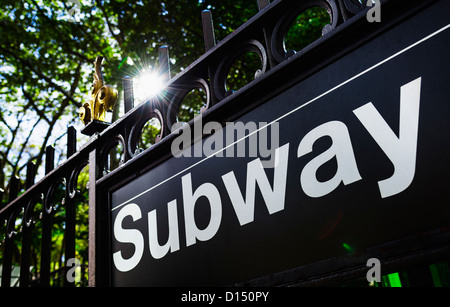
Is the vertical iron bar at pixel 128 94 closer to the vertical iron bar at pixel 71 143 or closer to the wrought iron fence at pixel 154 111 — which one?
the wrought iron fence at pixel 154 111

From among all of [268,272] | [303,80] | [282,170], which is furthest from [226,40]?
[268,272]

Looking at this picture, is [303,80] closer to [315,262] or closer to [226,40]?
[226,40]

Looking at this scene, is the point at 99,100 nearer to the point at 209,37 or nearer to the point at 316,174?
the point at 209,37

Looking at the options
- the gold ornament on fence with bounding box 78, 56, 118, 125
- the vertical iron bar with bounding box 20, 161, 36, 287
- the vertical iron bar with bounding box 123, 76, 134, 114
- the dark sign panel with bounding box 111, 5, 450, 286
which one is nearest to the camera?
the dark sign panel with bounding box 111, 5, 450, 286

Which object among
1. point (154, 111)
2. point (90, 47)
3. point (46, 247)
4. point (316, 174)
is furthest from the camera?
point (90, 47)

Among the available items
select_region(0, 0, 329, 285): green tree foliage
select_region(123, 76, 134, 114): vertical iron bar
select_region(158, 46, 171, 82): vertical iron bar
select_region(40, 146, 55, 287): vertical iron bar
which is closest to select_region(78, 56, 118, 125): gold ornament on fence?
select_region(123, 76, 134, 114): vertical iron bar

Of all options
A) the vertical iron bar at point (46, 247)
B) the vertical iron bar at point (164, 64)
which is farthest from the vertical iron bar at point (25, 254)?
the vertical iron bar at point (164, 64)

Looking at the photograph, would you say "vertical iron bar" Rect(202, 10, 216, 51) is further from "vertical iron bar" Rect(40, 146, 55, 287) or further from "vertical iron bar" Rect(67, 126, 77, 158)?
"vertical iron bar" Rect(40, 146, 55, 287)

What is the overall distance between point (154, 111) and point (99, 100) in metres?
0.62

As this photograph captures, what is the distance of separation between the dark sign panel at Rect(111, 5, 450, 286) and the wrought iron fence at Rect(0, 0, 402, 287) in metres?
0.19

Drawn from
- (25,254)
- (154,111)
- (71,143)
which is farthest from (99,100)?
(25,254)

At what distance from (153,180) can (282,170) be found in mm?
875

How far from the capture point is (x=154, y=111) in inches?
92.3

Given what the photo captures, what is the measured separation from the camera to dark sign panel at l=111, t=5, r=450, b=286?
135 cm
